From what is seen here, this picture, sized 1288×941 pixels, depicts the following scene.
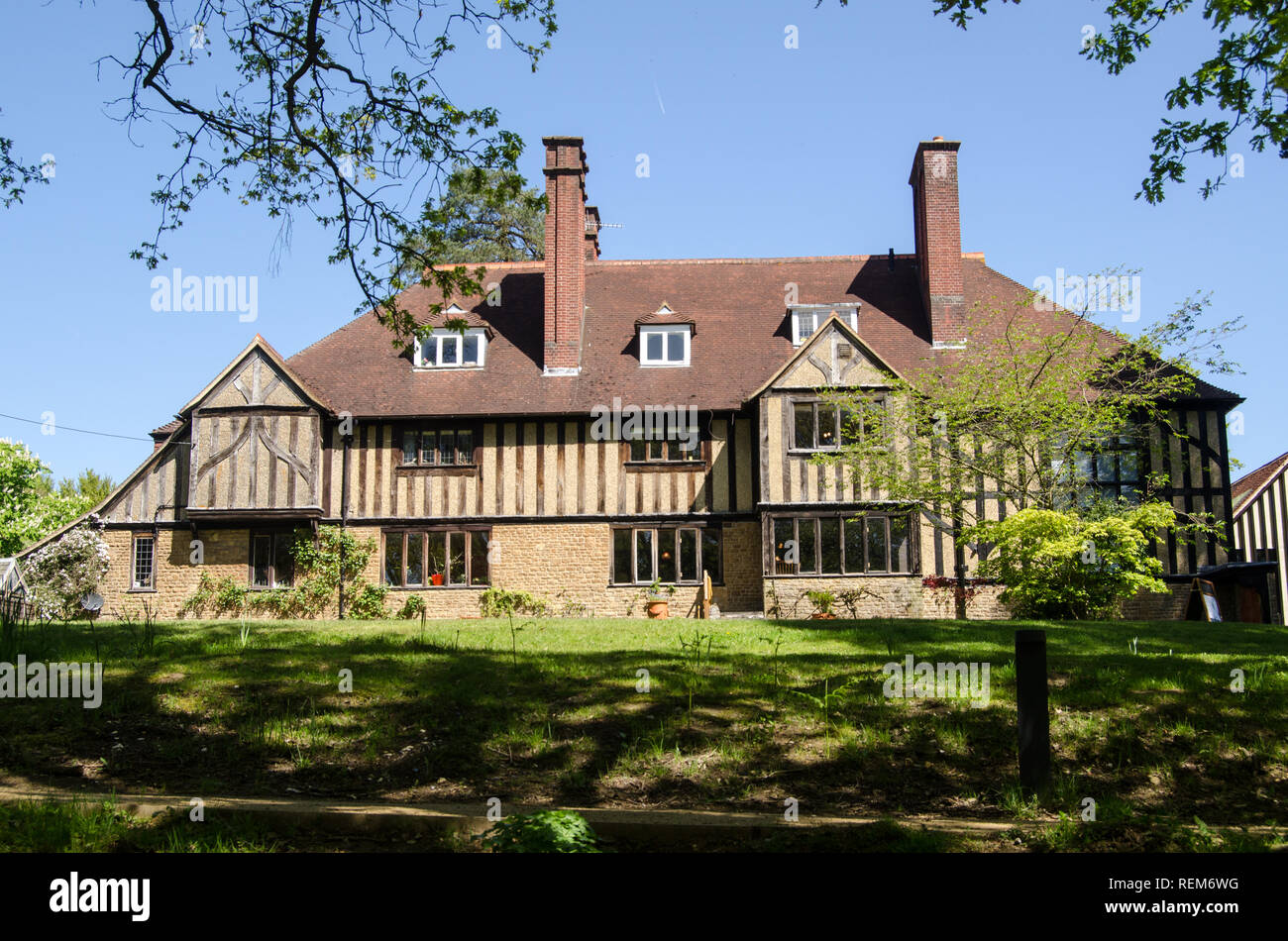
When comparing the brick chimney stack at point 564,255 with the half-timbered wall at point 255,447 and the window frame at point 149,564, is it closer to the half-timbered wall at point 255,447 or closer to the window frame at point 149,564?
the half-timbered wall at point 255,447

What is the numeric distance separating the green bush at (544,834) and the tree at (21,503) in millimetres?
41400

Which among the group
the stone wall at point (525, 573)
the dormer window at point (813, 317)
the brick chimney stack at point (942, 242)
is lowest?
the stone wall at point (525, 573)

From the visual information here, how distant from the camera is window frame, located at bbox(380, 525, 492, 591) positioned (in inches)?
1003

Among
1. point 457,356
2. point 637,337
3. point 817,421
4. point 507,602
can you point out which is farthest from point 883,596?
point 457,356

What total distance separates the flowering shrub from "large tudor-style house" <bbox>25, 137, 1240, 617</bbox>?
69 cm

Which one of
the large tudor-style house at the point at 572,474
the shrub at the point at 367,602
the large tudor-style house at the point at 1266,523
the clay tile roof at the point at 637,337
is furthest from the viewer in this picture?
the large tudor-style house at the point at 1266,523

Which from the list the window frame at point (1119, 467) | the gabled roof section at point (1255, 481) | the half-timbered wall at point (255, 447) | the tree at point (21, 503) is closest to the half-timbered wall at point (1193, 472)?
the window frame at point (1119, 467)

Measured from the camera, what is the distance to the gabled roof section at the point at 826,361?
24625 millimetres

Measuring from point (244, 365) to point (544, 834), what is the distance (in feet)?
78.6
